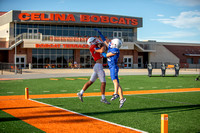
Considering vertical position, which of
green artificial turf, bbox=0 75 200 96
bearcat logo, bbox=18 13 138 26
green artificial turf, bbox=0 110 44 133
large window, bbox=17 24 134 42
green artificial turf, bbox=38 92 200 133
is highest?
bearcat logo, bbox=18 13 138 26

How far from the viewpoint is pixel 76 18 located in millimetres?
48062

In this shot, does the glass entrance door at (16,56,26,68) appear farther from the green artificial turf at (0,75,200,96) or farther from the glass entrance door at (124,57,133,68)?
the green artificial turf at (0,75,200,96)

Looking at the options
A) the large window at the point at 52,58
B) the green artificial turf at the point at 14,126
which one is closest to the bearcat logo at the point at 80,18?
the large window at the point at 52,58

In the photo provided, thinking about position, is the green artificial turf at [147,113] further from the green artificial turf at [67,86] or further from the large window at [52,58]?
the large window at [52,58]

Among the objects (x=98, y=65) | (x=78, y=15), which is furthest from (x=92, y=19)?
(x=98, y=65)

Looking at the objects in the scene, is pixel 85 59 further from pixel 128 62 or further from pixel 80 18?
pixel 128 62

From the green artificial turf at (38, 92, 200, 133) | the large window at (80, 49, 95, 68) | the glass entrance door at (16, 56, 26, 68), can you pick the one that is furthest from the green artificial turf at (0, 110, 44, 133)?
the large window at (80, 49, 95, 68)

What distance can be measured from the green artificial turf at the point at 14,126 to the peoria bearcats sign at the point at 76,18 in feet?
133

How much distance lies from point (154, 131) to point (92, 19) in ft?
144

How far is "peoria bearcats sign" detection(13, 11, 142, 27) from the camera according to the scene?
152 ft

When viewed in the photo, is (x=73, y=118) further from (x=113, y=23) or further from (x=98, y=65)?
(x=113, y=23)

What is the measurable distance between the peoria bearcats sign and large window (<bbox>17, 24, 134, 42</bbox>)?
203 centimetres

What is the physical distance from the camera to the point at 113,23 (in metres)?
50.3

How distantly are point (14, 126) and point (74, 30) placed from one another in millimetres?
44481
